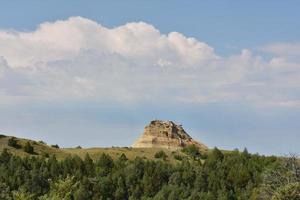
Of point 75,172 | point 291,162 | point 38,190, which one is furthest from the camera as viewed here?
point 75,172

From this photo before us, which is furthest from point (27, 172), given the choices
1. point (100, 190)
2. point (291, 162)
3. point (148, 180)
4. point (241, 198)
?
point (291, 162)

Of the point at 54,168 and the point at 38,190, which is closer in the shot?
the point at 38,190

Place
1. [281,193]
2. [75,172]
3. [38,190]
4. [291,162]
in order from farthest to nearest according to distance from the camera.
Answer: [75,172]
[38,190]
[291,162]
[281,193]

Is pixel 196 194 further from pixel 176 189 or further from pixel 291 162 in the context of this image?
pixel 291 162

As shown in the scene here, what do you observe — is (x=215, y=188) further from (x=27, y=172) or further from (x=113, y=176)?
(x=27, y=172)

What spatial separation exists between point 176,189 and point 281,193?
6917cm

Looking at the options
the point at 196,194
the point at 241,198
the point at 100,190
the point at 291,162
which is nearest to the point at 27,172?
the point at 100,190

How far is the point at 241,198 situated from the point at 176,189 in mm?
18669

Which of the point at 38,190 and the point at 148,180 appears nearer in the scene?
the point at 38,190

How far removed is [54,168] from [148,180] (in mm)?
27431

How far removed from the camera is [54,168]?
19762cm

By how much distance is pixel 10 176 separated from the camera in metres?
187

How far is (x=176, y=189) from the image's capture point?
184250mm

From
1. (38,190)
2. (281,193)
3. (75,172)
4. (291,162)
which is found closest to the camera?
(281,193)
